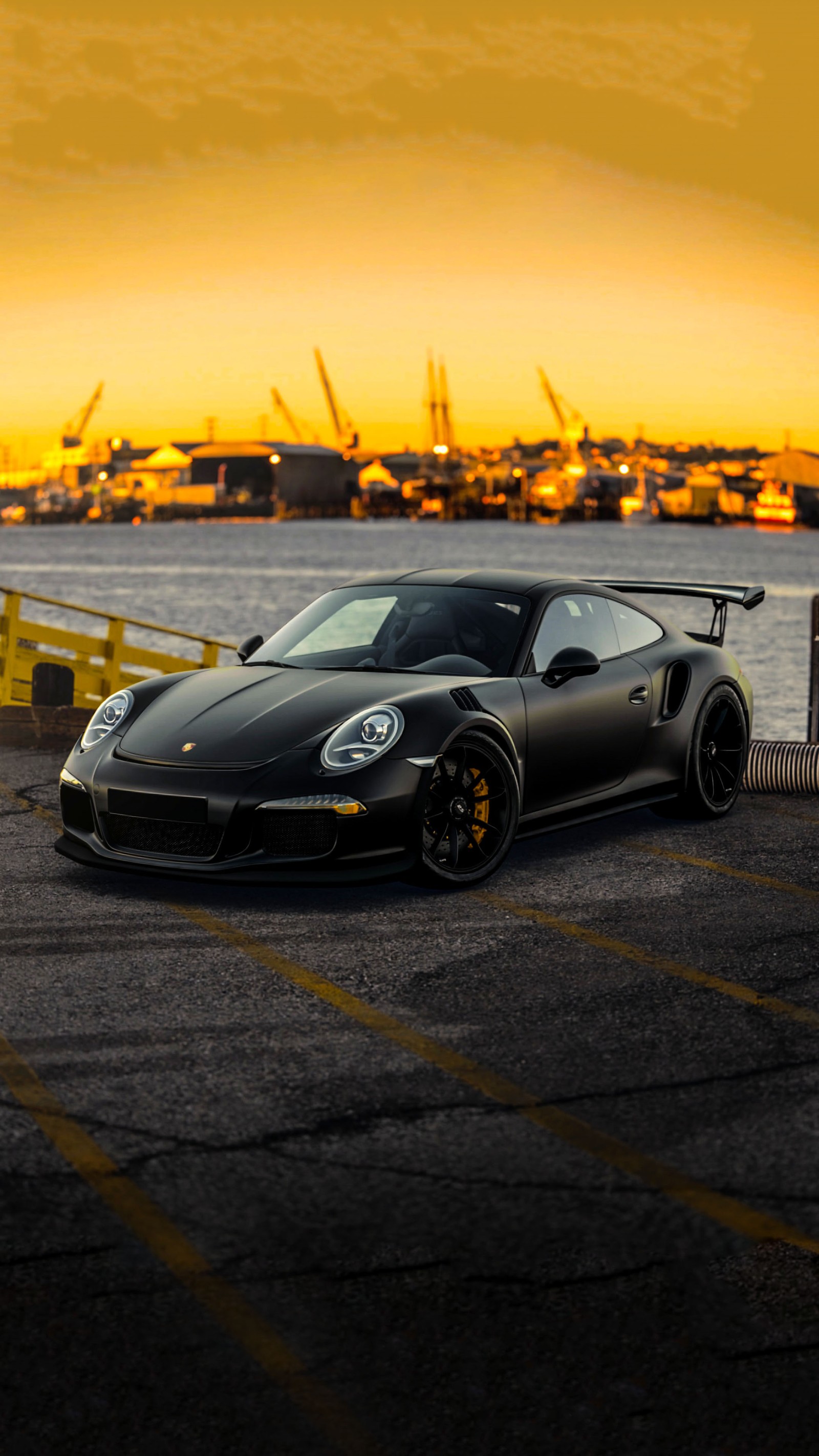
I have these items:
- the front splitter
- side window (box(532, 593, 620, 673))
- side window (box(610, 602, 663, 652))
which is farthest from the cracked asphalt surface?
side window (box(610, 602, 663, 652))

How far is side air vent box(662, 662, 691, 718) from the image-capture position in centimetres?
798

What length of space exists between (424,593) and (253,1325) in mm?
5213

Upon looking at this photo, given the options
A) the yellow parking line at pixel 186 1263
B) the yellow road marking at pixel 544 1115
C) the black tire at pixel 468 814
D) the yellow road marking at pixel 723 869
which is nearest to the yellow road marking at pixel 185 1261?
the yellow parking line at pixel 186 1263

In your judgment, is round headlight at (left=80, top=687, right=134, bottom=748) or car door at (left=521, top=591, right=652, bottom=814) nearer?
round headlight at (left=80, top=687, right=134, bottom=748)

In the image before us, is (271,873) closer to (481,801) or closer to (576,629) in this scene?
(481,801)

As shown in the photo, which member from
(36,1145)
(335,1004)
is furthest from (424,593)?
(36,1145)

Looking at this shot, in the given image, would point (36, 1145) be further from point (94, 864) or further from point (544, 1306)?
point (94, 864)

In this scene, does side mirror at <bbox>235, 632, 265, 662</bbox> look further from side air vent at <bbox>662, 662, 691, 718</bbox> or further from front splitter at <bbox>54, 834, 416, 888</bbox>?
side air vent at <bbox>662, 662, 691, 718</bbox>

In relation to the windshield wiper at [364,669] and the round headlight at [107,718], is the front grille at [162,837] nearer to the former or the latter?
the round headlight at [107,718]

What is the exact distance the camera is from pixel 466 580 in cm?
773

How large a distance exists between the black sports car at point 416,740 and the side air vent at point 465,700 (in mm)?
10

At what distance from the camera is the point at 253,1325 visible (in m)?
2.83

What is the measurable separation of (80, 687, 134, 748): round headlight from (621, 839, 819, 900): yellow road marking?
2652 mm

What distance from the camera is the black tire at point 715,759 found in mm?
8125
